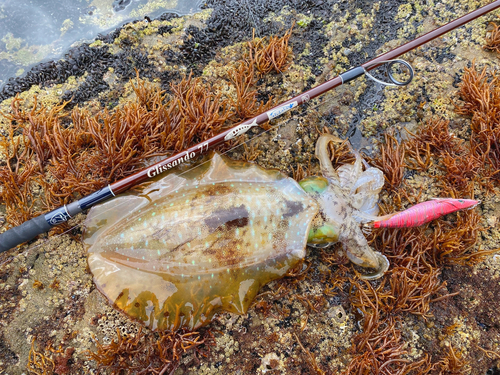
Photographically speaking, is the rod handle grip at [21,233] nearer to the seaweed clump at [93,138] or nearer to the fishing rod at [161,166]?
the fishing rod at [161,166]

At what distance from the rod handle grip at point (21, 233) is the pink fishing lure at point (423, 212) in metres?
3.15

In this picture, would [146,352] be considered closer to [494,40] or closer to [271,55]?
[271,55]

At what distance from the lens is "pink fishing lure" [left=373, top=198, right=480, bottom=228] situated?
10.7 feet

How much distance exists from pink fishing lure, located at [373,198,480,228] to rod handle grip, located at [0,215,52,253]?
124 inches

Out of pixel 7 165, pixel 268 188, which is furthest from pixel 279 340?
pixel 7 165

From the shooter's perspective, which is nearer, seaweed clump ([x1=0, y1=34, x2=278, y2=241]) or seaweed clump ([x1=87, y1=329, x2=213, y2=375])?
seaweed clump ([x1=87, y1=329, x2=213, y2=375])

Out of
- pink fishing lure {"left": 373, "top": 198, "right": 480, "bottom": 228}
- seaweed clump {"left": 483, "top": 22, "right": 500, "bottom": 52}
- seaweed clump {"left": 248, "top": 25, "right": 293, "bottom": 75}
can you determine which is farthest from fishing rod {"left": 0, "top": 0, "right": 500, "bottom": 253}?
pink fishing lure {"left": 373, "top": 198, "right": 480, "bottom": 228}

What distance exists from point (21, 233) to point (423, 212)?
148 inches

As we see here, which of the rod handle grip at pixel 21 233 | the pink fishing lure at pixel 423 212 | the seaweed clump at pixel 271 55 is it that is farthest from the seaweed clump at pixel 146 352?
the seaweed clump at pixel 271 55

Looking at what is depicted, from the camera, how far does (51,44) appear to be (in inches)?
149

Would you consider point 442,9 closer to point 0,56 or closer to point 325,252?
point 325,252

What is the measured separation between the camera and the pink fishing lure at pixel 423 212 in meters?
3.26

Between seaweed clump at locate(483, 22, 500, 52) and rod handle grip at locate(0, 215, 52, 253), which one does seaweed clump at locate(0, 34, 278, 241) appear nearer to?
rod handle grip at locate(0, 215, 52, 253)

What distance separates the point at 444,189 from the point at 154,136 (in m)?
3.19
